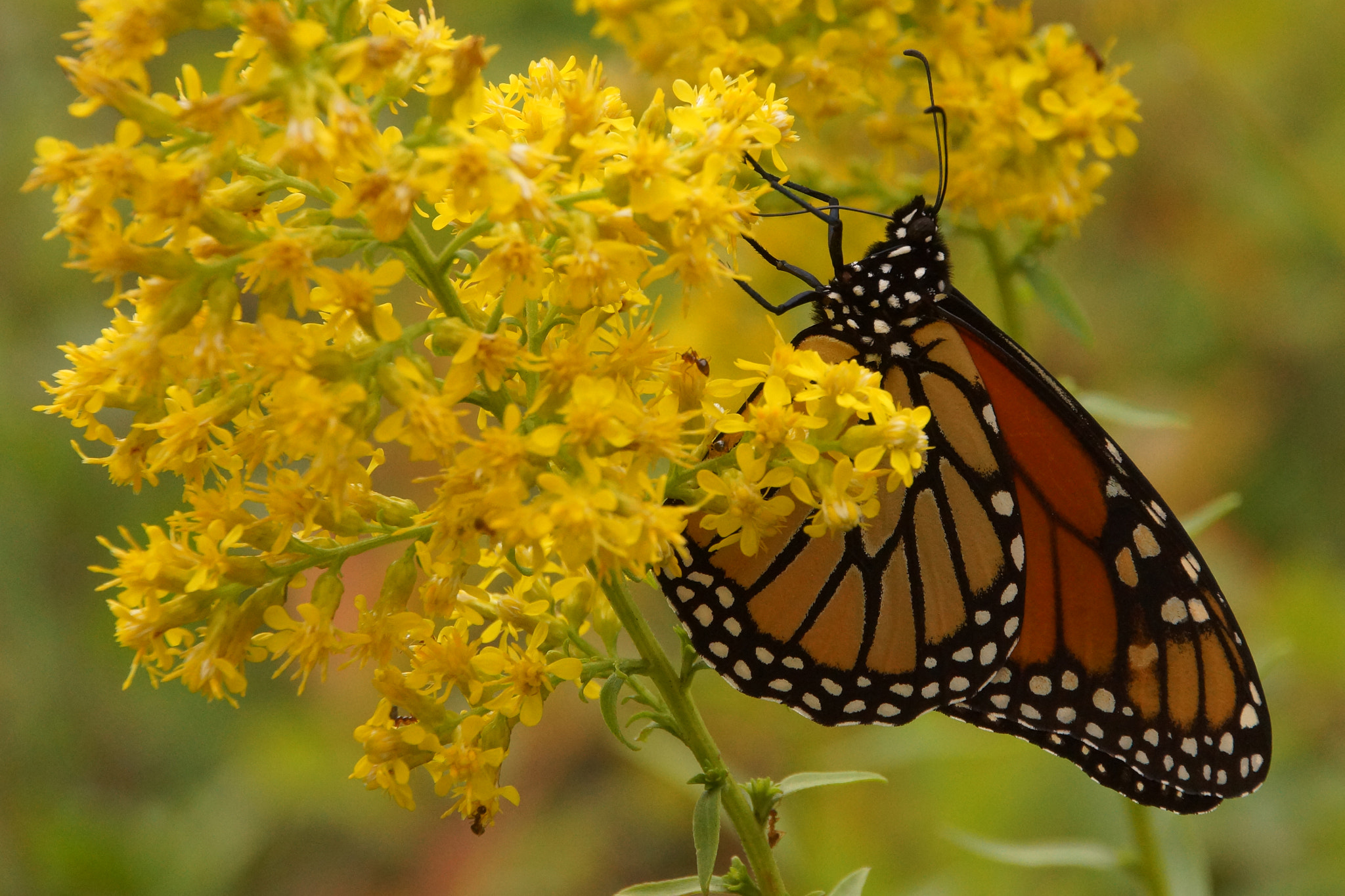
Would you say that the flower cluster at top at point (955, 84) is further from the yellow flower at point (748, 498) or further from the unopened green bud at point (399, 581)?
the unopened green bud at point (399, 581)

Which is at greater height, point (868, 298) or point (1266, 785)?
point (868, 298)

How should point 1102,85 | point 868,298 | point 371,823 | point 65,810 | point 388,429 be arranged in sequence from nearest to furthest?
point 388,429 → point 868,298 → point 1102,85 → point 65,810 → point 371,823

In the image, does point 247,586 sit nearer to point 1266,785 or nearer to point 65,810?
point 65,810

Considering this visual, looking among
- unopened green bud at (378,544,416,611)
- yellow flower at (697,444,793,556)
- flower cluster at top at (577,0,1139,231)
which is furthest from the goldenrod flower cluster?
flower cluster at top at (577,0,1139,231)

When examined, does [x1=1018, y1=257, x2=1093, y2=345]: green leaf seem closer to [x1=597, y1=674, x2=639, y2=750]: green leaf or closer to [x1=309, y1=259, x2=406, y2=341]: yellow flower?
[x1=597, y1=674, x2=639, y2=750]: green leaf

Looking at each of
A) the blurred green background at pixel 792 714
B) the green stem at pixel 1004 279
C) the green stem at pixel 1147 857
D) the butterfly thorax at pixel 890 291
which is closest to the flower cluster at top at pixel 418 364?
the butterfly thorax at pixel 890 291

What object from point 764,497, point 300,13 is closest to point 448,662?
point 764,497
